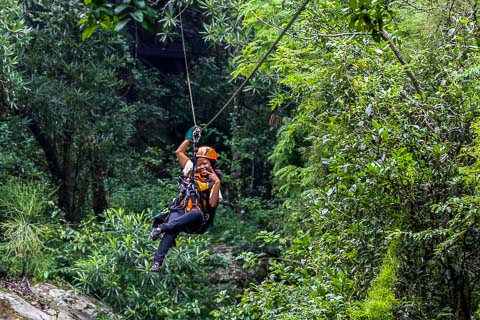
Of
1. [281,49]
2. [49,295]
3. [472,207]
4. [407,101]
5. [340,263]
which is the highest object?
[281,49]

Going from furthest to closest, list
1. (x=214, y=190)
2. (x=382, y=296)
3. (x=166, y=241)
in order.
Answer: (x=166, y=241)
(x=214, y=190)
(x=382, y=296)

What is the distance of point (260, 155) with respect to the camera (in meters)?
13.8

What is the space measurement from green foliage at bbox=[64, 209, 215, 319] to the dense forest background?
0.03 meters

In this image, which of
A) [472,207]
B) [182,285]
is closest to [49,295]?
[182,285]

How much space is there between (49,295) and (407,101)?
206 inches

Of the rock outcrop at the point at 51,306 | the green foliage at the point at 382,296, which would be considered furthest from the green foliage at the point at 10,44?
the green foliage at the point at 382,296

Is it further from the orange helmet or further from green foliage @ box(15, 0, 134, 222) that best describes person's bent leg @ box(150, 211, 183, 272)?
green foliage @ box(15, 0, 134, 222)

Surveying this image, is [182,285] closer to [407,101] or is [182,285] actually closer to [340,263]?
[340,263]

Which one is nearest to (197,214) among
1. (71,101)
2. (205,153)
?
(205,153)

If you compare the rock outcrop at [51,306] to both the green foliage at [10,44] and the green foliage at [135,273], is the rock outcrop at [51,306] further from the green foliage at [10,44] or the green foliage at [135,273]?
the green foliage at [10,44]

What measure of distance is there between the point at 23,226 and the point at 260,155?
5.05 meters

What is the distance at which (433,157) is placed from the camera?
221 inches

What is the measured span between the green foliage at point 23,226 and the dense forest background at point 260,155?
0.09ft

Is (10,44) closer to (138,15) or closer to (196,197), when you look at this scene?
(196,197)
